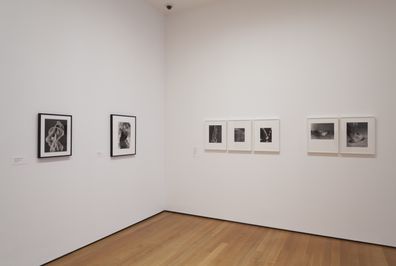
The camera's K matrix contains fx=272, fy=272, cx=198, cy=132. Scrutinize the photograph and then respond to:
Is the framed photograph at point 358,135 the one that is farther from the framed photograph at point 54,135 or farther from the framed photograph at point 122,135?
the framed photograph at point 54,135

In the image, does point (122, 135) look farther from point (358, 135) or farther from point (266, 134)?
point (358, 135)

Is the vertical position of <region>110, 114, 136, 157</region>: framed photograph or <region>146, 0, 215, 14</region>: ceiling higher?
<region>146, 0, 215, 14</region>: ceiling

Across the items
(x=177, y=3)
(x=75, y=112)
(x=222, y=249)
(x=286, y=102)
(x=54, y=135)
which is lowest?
(x=222, y=249)

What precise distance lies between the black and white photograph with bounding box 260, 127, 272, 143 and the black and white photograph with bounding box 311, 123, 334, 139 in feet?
2.20

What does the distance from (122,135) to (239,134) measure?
2.03 meters

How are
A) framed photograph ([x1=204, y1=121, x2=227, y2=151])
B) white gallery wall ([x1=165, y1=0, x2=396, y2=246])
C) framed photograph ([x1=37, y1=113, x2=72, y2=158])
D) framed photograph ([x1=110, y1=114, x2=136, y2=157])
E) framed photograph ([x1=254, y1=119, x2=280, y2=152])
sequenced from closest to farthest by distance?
framed photograph ([x1=37, y1=113, x2=72, y2=158]) → white gallery wall ([x1=165, y1=0, x2=396, y2=246]) → framed photograph ([x1=110, y1=114, x2=136, y2=157]) → framed photograph ([x1=254, y1=119, x2=280, y2=152]) → framed photograph ([x1=204, y1=121, x2=227, y2=151])

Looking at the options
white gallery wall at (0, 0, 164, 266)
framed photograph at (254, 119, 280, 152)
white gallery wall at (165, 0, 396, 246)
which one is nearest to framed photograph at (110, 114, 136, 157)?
white gallery wall at (0, 0, 164, 266)

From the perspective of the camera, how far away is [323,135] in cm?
422

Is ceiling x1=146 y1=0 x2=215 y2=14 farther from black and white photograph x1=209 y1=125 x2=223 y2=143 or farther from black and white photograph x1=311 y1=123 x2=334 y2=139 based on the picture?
black and white photograph x1=311 y1=123 x2=334 y2=139

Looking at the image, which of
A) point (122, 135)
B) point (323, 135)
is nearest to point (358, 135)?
point (323, 135)

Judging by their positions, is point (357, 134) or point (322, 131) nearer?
point (357, 134)

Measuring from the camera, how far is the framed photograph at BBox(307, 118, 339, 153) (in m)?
4.16

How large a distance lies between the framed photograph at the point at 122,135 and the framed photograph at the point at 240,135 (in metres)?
1.73

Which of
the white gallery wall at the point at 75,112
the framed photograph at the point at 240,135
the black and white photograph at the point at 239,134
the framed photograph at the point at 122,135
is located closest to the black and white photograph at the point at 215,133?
the framed photograph at the point at 240,135
